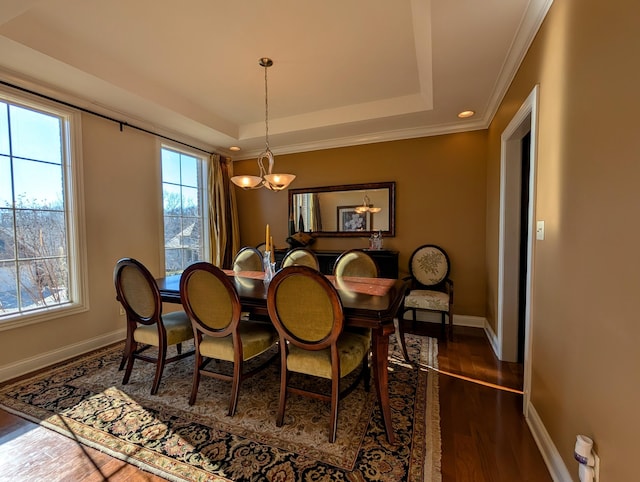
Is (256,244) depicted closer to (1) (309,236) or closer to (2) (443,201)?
(1) (309,236)

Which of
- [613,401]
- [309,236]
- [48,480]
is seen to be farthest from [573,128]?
[309,236]

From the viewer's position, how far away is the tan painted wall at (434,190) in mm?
3602

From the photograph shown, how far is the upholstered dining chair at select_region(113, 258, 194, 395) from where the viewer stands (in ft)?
7.01

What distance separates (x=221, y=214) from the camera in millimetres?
4484

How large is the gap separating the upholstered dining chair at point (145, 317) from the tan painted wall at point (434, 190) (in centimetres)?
250

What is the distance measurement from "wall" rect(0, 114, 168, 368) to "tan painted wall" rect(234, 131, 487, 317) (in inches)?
87.3

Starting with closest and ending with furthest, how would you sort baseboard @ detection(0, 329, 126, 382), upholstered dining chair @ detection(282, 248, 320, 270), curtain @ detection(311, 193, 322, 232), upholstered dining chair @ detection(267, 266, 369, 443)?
1. upholstered dining chair @ detection(267, 266, 369, 443)
2. baseboard @ detection(0, 329, 126, 382)
3. upholstered dining chair @ detection(282, 248, 320, 270)
4. curtain @ detection(311, 193, 322, 232)

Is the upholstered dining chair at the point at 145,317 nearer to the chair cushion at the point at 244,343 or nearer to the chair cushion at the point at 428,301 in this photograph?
the chair cushion at the point at 244,343

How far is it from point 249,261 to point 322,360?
1.85m

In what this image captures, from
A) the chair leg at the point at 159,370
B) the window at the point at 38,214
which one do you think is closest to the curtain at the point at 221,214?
the window at the point at 38,214

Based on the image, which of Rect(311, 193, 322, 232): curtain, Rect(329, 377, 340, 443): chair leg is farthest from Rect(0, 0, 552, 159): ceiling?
Rect(329, 377, 340, 443): chair leg

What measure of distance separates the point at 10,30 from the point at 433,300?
4066 mm

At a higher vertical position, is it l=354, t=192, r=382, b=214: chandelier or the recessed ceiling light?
the recessed ceiling light

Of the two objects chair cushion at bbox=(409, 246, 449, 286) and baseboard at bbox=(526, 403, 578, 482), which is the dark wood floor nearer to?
baseboard at bbox=(526, 403, 578, 482)
